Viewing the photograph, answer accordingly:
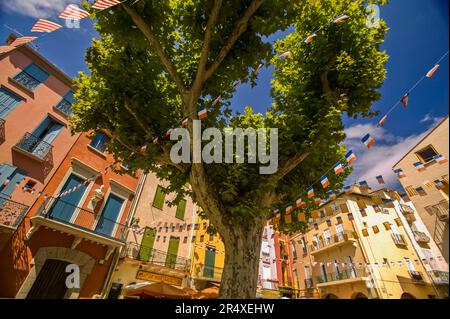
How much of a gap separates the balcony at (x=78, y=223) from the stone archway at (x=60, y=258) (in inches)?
18.6

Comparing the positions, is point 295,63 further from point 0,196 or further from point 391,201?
point 0,196

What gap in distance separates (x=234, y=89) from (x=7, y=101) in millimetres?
11658

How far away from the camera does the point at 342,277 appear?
18219 millimetres

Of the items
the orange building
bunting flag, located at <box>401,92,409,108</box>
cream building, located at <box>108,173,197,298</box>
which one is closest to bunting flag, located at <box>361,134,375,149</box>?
bunting flag, located at <box>401,92,409,108</box>

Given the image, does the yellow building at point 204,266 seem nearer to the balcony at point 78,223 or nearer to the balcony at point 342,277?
the balcony at point 78,223

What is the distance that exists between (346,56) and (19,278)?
48.9ft

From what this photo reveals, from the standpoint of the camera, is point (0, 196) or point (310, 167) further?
point (0, 196)

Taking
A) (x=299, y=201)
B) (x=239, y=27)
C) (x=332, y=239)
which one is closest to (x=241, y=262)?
(x=299, y=201)

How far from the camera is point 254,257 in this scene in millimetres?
4926

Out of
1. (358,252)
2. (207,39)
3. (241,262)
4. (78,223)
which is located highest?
(207,39)

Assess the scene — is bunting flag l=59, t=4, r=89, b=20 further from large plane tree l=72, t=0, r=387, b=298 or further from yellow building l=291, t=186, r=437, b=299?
yellow building l=291, t=186, r=437, b=299

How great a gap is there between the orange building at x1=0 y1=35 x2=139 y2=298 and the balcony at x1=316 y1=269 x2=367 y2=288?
16.8 meters

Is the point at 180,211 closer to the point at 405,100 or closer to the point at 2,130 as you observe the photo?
the point at 2,130
